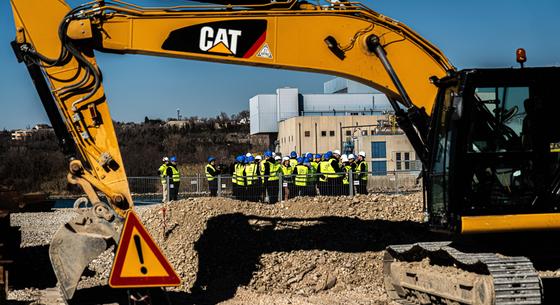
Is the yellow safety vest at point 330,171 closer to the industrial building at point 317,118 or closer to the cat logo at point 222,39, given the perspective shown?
the cat logo at point 222,39

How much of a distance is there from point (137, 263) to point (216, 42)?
10.4ft

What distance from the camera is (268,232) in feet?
47.0

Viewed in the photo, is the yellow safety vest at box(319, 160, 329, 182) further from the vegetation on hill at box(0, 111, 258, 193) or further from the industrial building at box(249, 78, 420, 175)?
the industrial building at box(249, 78, 420, 175)

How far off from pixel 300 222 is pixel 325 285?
210cm

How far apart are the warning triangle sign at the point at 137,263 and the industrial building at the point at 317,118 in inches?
1295

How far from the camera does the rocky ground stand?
12.5 m

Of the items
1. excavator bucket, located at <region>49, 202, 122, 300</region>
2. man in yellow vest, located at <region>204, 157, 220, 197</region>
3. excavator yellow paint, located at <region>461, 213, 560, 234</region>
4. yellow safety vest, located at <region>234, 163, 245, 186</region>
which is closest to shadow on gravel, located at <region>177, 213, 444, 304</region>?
excavator bucket, located at <region>49, 202, 122, 300</region>

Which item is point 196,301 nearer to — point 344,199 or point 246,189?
point 344,199

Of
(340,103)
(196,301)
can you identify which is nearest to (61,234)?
(196,301)

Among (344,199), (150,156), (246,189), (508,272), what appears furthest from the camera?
(150,156)

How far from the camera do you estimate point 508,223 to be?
871 cm

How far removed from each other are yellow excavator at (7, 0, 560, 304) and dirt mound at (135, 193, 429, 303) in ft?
6.60

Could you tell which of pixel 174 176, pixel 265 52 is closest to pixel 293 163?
pixel 174 176

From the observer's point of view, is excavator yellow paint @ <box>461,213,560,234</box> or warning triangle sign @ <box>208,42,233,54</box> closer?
excavator yellow paint @ <box>461,213,560,234</box>
